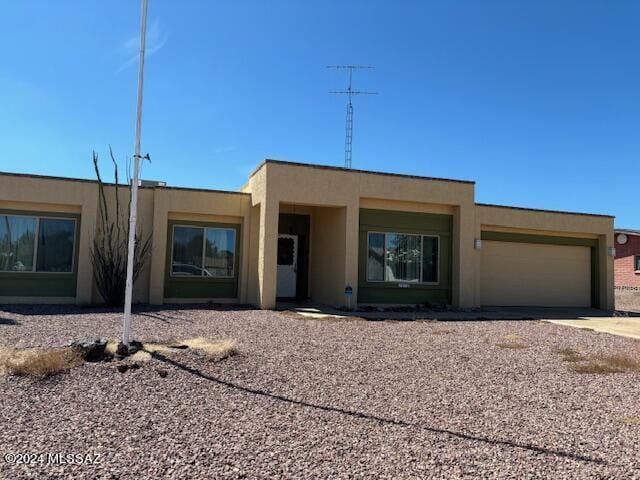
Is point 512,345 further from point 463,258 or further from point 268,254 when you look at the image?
point 463,258

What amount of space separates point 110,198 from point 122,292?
274 centimetres

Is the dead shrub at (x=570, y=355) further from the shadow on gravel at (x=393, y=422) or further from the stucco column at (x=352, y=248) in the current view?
the stucco column at (x=352, y=248)

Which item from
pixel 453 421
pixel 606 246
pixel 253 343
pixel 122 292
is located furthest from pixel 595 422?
pixel 606 246

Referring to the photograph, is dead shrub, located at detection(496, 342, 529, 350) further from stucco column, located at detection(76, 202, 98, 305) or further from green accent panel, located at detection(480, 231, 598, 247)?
stucco column, located at detection(76, 202, 98, 305)

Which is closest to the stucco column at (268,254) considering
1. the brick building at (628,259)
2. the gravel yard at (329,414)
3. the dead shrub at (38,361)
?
the gravel yard at (329,414)

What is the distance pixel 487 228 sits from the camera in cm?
1742

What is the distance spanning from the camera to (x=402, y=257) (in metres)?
16.0

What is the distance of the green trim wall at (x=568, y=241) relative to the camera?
693 inches

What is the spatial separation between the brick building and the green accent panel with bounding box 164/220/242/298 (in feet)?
78.8

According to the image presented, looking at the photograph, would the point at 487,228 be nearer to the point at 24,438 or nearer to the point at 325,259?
the point at 325,259

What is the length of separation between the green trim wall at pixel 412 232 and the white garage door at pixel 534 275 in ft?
6.30

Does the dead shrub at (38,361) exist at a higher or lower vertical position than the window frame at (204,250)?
lower

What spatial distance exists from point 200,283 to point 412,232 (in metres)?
6.54

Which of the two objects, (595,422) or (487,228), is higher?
(487,228)
